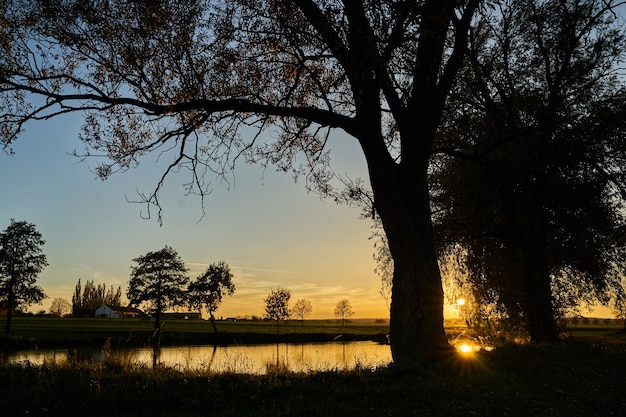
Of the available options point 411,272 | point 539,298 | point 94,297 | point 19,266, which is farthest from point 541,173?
point 94,297

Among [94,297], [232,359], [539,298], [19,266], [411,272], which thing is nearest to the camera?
[411,272]

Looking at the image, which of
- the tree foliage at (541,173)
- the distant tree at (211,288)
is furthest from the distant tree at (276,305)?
the tree foliage at (541,173)

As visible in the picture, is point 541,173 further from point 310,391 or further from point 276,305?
point 276,305

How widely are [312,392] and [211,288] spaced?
204ft

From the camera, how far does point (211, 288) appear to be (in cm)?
6619

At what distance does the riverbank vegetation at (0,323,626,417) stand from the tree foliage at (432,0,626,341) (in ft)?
24.3

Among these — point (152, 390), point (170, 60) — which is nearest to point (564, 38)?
point (170, 60)

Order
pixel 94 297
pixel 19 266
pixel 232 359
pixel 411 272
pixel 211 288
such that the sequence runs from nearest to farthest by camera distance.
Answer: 1. pixel 411 272
2. pixel 232 359
3. pixel 19 266
4. pixel 211 288
5. pixel 94 297

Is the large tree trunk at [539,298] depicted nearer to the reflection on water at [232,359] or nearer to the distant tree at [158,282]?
the reflection on water at [232,359]

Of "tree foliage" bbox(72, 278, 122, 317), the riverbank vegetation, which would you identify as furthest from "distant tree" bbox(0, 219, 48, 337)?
"tree foliage" bbox(72, 278, 122, 317)

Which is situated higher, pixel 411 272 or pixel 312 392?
pixel 411 272

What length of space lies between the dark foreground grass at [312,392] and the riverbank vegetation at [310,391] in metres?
0.02

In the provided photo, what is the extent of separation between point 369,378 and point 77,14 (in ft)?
31.9

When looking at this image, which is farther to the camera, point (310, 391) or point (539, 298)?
point (539, 298)
